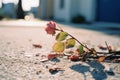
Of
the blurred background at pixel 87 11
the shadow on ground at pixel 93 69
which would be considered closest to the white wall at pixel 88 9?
the blurred background at pixel 87 11

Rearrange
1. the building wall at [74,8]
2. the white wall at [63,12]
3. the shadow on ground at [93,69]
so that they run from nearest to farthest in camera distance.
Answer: the shadow on ground at [93,69] < the building wall at [74,8] < the white wall at [63,12]

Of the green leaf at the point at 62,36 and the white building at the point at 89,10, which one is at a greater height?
the green leaf at the point at 62,36

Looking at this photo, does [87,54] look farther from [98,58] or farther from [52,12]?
[52,12]

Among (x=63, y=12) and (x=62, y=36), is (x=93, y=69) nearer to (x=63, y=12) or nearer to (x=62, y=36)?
(x=62, y=36)

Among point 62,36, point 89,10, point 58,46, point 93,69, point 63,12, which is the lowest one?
point 63,12

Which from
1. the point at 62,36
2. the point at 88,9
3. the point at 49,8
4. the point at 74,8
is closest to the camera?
the point at 62,36

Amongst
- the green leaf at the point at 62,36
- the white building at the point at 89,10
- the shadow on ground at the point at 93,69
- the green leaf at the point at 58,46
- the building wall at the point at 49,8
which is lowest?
the building wall at the point at 49,8

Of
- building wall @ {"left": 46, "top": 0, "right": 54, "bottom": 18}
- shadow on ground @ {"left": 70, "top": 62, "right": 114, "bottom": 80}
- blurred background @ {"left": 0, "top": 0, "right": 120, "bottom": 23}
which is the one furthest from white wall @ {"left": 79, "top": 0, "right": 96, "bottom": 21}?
shadow on ground @ {"left": 70, "top": 62, "right": 114, "bottom": 80}

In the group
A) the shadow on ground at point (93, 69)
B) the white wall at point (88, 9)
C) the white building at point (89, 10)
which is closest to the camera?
the shadow on ground at point (93, 69)

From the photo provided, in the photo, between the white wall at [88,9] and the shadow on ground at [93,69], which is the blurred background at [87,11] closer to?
the white wall at [88,9]

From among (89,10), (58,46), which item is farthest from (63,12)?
(58,46)
